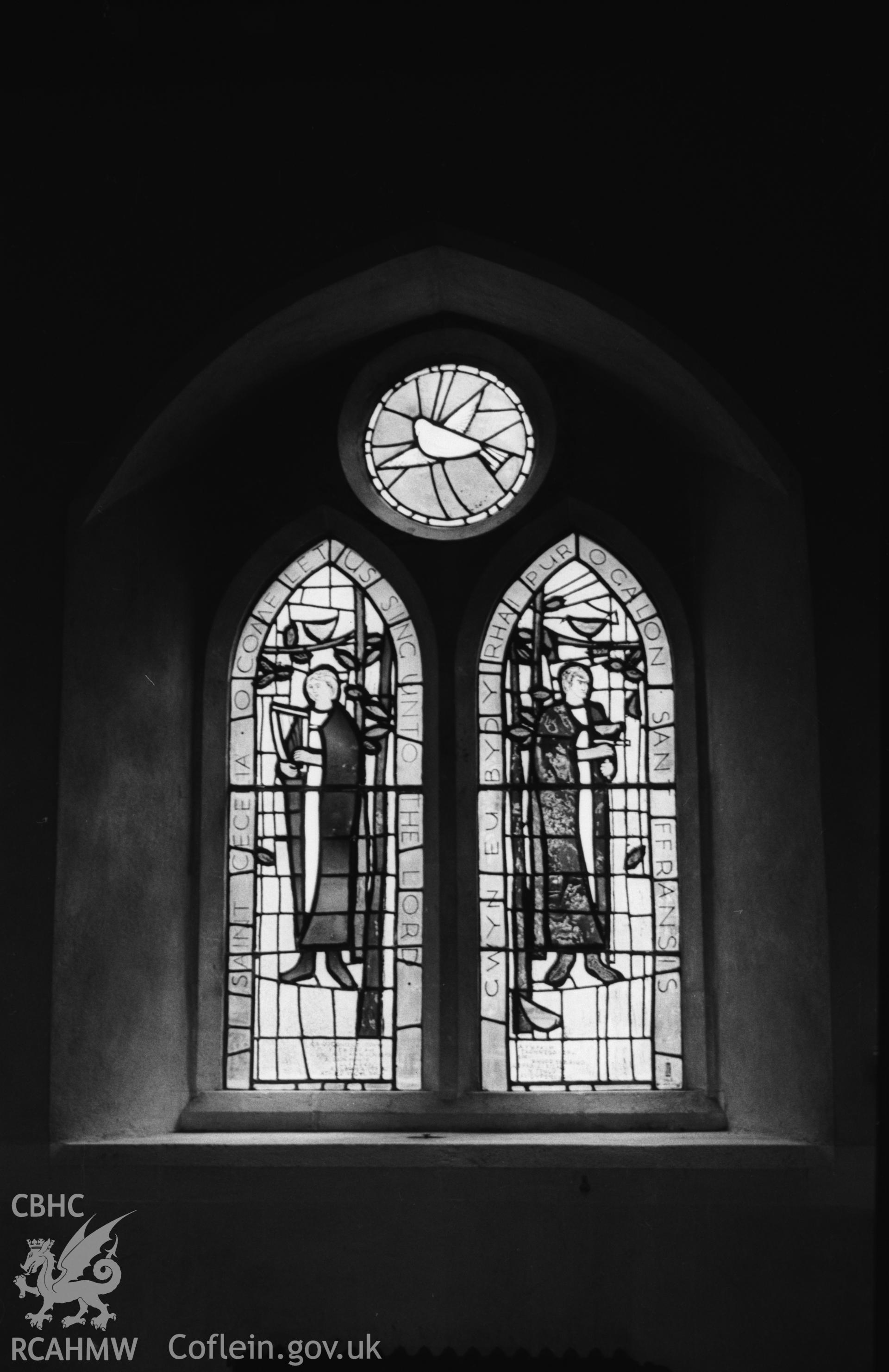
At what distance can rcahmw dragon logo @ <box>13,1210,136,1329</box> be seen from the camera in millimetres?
4250

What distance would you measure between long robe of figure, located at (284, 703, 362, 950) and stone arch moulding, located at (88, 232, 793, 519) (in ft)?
3.75

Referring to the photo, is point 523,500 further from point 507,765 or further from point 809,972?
point 809,972

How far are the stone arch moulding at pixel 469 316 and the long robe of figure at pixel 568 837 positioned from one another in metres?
1.10

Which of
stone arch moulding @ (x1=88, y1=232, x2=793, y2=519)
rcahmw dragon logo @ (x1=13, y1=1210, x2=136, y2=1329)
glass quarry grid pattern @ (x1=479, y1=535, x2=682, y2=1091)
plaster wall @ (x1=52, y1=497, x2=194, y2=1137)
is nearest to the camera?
rcahmw dragon logo @ (x1=13, y1=1210, x2=136, y2=1329)

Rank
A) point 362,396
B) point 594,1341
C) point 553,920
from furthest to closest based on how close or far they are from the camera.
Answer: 1. point 362,396
2. point 553,920
3. point 594,1341

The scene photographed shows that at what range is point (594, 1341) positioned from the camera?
419 cm

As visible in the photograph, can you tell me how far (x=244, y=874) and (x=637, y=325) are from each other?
2.30 m

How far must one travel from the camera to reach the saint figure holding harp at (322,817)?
5098mm

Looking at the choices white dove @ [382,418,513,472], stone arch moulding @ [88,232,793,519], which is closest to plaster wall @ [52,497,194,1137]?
stone arch moulding @ [88,232,793,519]

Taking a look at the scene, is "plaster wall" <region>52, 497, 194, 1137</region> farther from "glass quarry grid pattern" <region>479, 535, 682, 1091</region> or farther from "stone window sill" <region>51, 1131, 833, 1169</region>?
"glass quarry grid pattern" <region>479, 535, 682, 1091</region>

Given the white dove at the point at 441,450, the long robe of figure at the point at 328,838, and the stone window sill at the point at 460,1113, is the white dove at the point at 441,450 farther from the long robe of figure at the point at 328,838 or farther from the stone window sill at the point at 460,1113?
the stone window sill at the point at 460,1113

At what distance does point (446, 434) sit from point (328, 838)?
1.58 metres

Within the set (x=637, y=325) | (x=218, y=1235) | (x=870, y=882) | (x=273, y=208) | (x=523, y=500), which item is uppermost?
(x=273, y=208)

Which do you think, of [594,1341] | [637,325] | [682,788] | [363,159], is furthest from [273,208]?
[594,1341]
